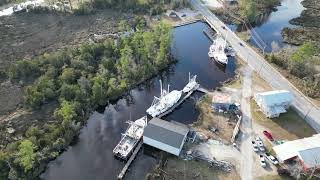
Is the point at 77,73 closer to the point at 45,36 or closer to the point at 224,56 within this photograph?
the point at 45,36

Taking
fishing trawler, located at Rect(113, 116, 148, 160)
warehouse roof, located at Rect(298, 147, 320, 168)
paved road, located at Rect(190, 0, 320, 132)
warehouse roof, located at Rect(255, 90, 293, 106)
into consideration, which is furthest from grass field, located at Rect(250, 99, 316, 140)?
fishing trawler, located at Rect(113, 116, 148, 160)

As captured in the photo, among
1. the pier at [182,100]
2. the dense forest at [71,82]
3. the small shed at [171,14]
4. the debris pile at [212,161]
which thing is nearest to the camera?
the dense forest at [71,82]

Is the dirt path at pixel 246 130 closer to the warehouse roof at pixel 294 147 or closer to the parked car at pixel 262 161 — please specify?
the parked car at pixel 262 161

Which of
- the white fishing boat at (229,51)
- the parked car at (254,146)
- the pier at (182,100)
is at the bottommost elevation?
the parked car at (254,146)

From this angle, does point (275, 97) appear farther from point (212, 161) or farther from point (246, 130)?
point (212, 161)

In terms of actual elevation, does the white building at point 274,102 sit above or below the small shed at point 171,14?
below

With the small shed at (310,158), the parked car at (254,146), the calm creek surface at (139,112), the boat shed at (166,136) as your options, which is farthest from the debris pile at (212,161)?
the small shed at (310,158)

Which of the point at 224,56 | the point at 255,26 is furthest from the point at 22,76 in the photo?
the point at 255,26

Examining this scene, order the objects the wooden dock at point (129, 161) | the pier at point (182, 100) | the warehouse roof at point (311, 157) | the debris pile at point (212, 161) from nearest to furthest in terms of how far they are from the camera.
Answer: the warehouse roof at point (311, 157) → the wooden dock at point (129, 161) → the debris pile at point (212, 161) → the pier at point (182, 100)
